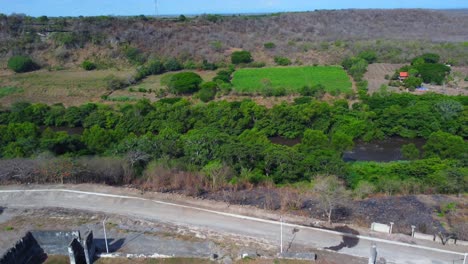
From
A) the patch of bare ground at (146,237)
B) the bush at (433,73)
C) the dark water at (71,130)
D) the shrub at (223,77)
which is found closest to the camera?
the patch of bare ground at (146,237)

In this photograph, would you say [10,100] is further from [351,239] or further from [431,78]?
[431,78]

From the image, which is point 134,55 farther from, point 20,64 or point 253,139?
point 253,139

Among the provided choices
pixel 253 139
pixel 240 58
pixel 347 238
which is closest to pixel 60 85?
Answer: pixel 240 58

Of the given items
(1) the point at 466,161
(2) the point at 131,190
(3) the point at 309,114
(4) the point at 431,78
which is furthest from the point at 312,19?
(2) the point at 131,190

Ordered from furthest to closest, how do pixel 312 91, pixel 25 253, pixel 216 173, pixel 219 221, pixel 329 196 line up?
pixel 312 91, pixel 216 173, pixel 329 196, pixel 219 221, pixel 25 253

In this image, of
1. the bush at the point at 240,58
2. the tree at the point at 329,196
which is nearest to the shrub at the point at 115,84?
the bush at the point at 240,58

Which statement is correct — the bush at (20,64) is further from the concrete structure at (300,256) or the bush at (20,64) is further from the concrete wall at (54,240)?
the concrete structure at (300,256)
